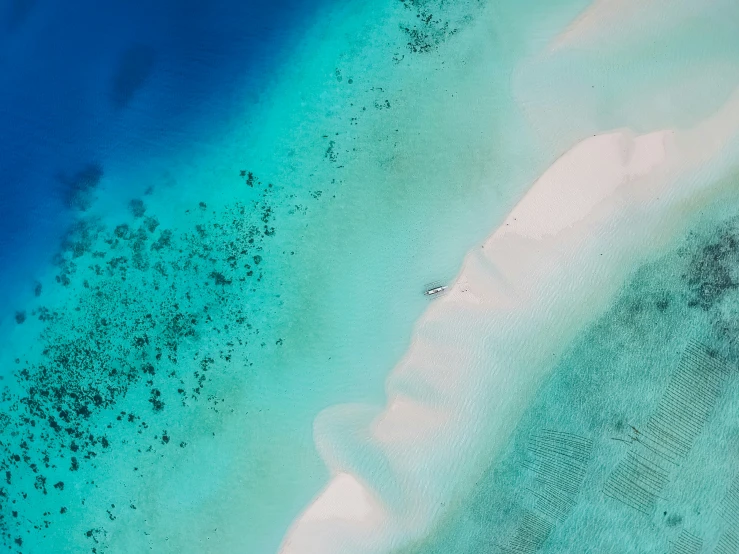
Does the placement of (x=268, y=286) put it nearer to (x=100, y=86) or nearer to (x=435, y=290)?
(x=435, y=290)

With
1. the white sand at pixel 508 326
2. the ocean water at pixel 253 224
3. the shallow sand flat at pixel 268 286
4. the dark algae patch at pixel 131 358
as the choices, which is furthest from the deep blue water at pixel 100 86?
the white sand at pixel 508 326

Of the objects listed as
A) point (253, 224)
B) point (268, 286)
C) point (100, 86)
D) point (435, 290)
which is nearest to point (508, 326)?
point (435, 290)

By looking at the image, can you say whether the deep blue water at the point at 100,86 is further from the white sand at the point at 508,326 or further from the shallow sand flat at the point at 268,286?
the white sand at the point at 508,326

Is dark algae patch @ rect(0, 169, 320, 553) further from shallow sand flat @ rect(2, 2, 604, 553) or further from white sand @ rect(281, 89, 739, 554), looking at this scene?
white sand @ rect(281, 89, 739, 554)

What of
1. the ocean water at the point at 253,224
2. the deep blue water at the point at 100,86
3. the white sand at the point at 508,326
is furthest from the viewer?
the deep blue water at the point at 100,86

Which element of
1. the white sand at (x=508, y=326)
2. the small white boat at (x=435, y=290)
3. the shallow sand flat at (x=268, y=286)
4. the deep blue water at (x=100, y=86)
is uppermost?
the deep blue water at (x=100, y=86)

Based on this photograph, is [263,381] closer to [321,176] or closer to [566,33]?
[321,176]
